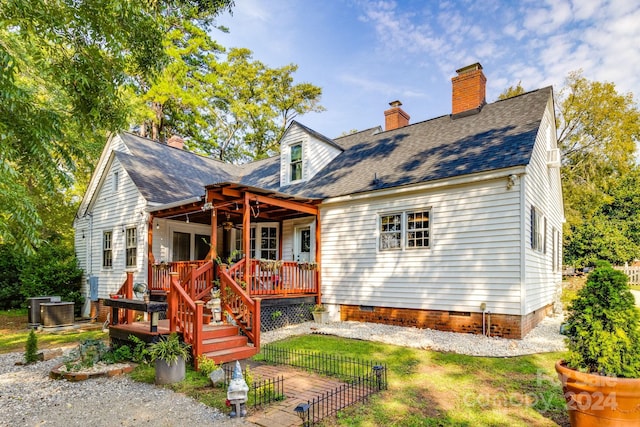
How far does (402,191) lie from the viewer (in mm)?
9805

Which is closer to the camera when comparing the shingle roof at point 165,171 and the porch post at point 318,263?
the porch post at point 318,263

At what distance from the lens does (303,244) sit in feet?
41.0

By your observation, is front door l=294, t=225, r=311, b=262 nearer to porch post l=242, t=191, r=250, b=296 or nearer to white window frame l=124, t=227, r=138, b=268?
porch post l=242, t=191, r=250, b=296

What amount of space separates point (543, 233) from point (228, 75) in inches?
924

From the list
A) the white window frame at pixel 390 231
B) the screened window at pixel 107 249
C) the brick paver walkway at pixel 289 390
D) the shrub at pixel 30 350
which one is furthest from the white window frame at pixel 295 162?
the shrub at pixel 30 350

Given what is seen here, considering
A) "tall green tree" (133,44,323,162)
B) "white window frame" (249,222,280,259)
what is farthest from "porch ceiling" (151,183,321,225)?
"tall green tree" (133,44,323,162)

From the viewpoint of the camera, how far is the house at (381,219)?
28.2 ft

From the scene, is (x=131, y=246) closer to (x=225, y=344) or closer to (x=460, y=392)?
(x=225, y=344)

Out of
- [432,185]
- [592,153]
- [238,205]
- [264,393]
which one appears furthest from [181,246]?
[592,153]

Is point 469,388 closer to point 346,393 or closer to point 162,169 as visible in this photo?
point 346,393

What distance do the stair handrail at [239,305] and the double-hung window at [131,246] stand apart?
221 inches

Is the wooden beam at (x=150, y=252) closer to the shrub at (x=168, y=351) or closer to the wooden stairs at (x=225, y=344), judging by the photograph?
the wooden stairs at (x=225, y=344)

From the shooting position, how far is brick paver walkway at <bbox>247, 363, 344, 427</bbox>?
4164 millimetres

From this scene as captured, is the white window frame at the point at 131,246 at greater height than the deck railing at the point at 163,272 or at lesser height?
greater
